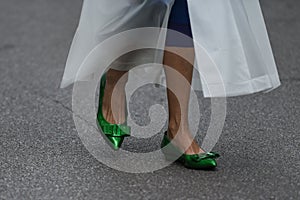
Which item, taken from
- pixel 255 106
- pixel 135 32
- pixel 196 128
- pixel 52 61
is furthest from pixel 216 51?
pixel 52 61

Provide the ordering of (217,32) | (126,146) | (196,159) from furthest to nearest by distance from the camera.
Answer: (126,146) → (196,159) → (217,32)

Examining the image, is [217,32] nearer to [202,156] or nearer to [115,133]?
[202,156]

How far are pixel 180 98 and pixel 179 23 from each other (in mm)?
367

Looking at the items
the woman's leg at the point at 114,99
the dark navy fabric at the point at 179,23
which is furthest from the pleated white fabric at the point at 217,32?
the woman's leg at the point at 114,99

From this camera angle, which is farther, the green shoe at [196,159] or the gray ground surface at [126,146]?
the green shoe at [196,159]

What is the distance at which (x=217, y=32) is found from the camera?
3.45 metres

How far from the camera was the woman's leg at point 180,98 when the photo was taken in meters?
3.61

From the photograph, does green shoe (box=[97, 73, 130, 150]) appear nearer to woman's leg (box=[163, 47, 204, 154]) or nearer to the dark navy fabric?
woman's leg (box=[163, 47, 204, 154])

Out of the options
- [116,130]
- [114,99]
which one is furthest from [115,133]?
[114,99]

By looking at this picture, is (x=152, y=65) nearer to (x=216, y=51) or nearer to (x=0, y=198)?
(x=216, y=51)

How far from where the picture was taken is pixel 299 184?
11.4ft

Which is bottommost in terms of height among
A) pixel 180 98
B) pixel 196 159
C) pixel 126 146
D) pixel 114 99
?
pixel 126 146

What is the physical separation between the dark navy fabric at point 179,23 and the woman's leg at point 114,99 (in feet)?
1.34

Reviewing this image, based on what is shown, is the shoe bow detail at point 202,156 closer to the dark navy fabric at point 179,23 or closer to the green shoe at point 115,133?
the green shoe at point 115,133
